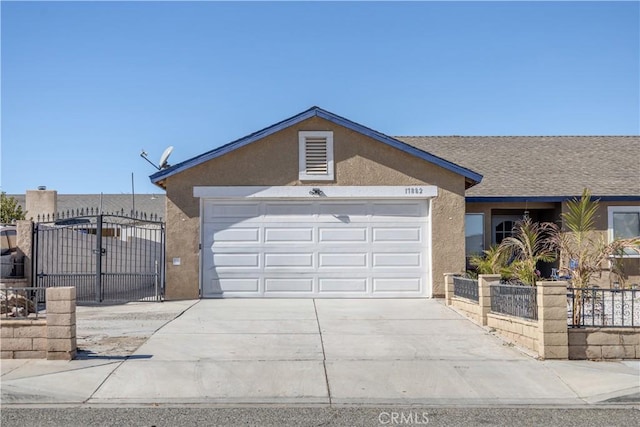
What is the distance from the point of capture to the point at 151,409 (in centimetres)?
Answer: 775

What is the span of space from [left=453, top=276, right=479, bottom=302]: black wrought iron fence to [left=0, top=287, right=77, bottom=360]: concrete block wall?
24.6ft

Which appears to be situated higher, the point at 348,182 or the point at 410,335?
the point at 348,182

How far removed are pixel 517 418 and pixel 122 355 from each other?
5.68 m

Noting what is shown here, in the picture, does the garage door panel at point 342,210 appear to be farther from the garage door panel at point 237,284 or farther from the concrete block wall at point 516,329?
the concrete block wall at point 516,329

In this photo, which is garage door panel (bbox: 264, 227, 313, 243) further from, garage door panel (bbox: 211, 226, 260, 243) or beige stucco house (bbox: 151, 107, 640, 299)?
garage door panel (bbox: 211, 226, 260, 243)

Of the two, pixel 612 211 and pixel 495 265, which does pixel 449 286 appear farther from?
pixel 612 211

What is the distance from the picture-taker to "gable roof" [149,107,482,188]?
627 inches

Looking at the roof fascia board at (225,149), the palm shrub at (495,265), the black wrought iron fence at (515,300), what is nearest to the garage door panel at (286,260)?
the roof fascia board at (225,149)

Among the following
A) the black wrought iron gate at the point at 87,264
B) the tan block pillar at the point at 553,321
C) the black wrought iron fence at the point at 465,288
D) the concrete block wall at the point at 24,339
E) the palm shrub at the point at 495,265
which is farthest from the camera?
the black wrought iron gate at the point at 87,264

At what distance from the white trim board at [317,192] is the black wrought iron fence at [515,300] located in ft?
14.4

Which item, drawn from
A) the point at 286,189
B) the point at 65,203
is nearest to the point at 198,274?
the point at 286,189

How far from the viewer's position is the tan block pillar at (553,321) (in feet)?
32.8

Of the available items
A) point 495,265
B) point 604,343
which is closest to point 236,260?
point 495,265

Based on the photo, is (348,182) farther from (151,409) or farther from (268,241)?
(151,409)
